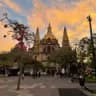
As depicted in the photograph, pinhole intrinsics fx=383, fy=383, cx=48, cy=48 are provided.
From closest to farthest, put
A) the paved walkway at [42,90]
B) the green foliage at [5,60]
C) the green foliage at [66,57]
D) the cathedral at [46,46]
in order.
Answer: the paved walkway at [42,90], the green foliage at [66,57], the green foliage at [5,60], the cathedral at [46,46]

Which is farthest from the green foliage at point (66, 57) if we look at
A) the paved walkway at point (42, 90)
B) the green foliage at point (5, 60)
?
the paved walkway at point (42, 90)

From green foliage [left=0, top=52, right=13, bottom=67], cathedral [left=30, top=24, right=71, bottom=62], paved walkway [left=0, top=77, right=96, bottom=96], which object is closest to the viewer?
paved walkway [left=0, top=77, right=96, bottom=96]

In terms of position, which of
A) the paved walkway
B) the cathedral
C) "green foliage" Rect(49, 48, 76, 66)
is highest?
the cathedral

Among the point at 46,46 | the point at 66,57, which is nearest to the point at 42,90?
the point at 66,57

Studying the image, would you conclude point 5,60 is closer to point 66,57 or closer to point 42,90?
point 66,57

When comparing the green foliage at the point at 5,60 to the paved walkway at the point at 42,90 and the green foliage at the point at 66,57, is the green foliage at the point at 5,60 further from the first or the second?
the paved walkway at the point at 42,90

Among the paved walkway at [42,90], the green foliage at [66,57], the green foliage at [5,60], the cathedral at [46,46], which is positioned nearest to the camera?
the paved walkway at [42,90]

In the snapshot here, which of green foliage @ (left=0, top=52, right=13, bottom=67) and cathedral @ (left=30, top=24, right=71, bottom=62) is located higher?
cathedral @ (left=30, top=24, right=71, bottom=62)

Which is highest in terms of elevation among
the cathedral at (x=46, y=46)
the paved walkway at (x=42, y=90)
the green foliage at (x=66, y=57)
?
the cathedral at (x=46, y=46)

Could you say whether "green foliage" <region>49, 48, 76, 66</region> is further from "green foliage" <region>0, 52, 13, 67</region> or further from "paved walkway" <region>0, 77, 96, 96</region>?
"paved walkway" <region>0, 77, 96, 96</region>

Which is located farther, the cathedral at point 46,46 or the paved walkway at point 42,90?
the cathedral at point 46,46

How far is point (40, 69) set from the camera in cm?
16988

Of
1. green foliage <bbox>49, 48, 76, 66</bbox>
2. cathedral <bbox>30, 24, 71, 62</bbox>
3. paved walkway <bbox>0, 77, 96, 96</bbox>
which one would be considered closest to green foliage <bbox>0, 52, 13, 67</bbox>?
green foliage <bbox>49, 48, 76, 66</bbox>

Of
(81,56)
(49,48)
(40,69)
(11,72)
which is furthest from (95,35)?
(49,48)
